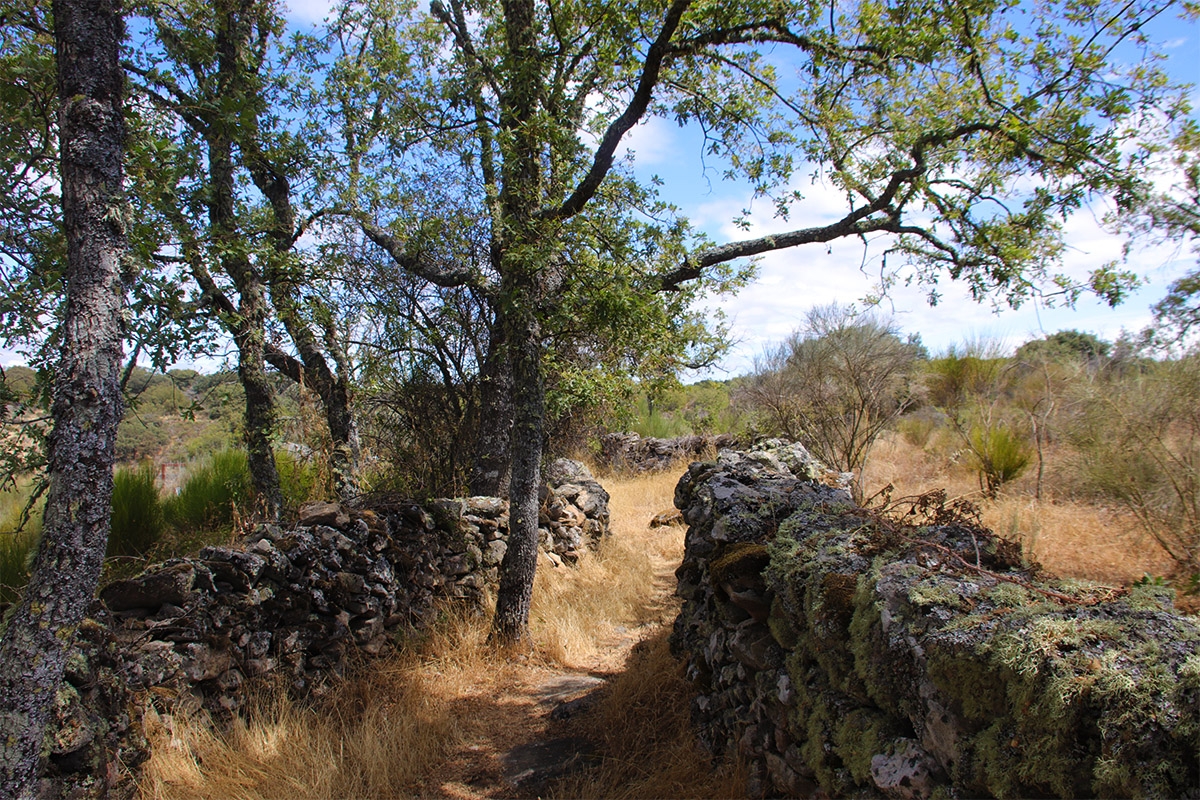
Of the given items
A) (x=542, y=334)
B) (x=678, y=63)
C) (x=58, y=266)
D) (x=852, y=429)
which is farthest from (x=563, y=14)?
(x=852, y=429)

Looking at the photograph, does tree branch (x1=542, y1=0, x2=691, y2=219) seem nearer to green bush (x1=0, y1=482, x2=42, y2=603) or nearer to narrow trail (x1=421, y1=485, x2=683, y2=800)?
narrow trail (x1=421, y1=485, x2=683, y2=800)

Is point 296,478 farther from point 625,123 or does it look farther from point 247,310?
point 625,123

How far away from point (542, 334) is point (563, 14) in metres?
2.66

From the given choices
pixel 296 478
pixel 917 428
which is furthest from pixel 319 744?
pixel 917 428

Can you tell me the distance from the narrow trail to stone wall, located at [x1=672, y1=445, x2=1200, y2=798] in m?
1.10

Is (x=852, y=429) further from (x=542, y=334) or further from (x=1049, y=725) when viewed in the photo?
(x=1049, y=725)

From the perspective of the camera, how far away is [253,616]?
432 cm

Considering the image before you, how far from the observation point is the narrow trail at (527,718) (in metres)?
3.82

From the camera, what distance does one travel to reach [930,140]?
219 inches

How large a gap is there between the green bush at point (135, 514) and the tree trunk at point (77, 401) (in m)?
4.06

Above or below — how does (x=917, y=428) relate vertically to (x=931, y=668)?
above

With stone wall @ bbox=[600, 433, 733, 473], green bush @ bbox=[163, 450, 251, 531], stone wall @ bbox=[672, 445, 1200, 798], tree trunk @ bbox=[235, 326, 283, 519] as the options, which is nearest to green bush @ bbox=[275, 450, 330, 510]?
green bush @ bbox=[163, 450, 251, 531]

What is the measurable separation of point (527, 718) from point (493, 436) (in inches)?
145

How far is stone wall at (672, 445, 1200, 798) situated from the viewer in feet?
4.78
